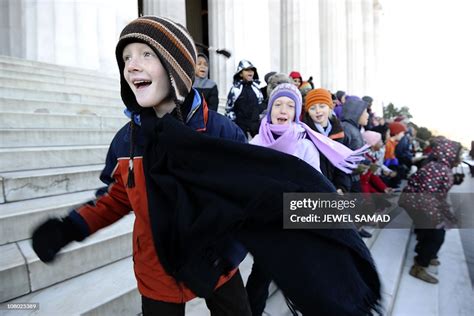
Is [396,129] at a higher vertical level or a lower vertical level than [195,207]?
higher

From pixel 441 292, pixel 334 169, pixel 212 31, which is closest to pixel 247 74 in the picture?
pixel 334 169

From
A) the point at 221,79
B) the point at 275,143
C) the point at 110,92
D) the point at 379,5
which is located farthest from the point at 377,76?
the point at 275,143

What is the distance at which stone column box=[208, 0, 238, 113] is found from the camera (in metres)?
9.30

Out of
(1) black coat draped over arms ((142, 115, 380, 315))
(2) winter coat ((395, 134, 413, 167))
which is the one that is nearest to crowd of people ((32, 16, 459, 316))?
(1) black coat draped over arms ((142, 115, 380, 315))

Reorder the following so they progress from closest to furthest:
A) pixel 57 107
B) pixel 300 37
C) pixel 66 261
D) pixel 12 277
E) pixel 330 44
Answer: pixel 12 277, pixel 66 261, pixel 57 107, pixel 300 37, pixel 330 44

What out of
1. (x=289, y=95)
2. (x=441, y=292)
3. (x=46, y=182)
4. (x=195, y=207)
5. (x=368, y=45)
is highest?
(x=368, y=45)

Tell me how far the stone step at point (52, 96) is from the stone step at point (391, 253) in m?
4.62

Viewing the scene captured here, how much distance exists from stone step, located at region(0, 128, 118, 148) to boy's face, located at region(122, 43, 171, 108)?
2.52 meters

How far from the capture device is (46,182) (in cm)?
251

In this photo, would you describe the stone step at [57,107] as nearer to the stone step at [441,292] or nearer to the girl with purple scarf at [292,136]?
the girl with purple scarf at [292,136]

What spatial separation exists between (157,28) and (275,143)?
0.96m

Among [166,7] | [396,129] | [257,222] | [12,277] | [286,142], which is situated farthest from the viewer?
[166,7]

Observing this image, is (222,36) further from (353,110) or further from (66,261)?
(66,261)

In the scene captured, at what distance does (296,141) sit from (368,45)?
25103 mm
